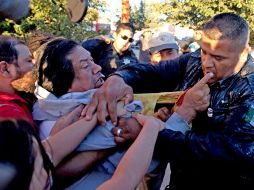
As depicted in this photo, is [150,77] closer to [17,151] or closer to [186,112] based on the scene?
[186,112]

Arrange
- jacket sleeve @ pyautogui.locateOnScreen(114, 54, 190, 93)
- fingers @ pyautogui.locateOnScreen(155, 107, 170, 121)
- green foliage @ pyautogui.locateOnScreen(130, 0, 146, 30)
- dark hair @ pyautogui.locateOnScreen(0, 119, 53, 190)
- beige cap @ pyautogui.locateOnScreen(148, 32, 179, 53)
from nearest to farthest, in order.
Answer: dark hair @ pyautogui.locateOnScreen(0, 119, 53, 190)
fingers @ pyautogui.locateOnScreen(155, 107, 170, 121)
jacket sleeve @ pyautogui.locateOnScreen(114, 54, 190, 93)
beige cap @ pyautogui.locateOnScreen(148, 32, 179, 53)
green foliage @ pyautogui.locateOnScreen(130, 0, 146, 30)

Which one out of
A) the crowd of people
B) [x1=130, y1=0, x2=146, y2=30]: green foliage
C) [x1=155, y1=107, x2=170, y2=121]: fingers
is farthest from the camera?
[x1=130, y1=0, x2=146, y2=30]: green foliage

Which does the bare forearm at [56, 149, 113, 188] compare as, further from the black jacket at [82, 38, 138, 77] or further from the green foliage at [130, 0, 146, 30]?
the green foliage at [130, 0, 146, 30]

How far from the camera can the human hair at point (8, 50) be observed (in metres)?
2.79

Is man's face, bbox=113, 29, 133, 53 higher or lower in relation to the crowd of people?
lower

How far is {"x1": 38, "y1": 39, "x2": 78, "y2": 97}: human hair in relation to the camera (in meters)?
2.17

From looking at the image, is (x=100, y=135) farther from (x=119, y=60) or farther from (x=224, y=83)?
(x=119, y=60)

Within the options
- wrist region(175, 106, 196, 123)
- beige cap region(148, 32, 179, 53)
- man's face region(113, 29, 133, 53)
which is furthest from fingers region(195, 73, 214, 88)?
man's face region(113, 29, 133, 53)

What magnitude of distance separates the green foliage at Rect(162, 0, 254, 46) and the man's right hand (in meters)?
17.0

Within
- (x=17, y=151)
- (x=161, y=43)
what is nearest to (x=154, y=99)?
(x=17, y=151)

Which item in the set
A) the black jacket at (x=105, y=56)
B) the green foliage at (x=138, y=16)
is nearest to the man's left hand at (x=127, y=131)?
the black jacket at (x=105, y=56)

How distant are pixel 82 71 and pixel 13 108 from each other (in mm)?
406

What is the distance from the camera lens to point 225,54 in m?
2.05

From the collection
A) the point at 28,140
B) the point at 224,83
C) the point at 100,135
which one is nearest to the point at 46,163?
the point at 28,140
